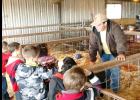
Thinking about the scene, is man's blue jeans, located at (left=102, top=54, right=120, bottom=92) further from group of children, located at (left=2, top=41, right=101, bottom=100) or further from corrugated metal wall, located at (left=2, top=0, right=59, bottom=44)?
corrugated metal wall, located at (left=2, top=0, right=59, bottom=44)

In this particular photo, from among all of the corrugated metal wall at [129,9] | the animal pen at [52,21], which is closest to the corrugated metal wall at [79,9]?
the animal pen at [52,21]

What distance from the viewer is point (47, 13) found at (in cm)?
953

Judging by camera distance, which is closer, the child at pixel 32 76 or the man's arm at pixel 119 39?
the child at pixel 32 76

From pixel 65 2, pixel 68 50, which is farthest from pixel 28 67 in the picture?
pixel 65 2

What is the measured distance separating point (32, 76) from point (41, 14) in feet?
24.8

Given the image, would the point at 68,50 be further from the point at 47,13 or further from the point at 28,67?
the point at 28,67

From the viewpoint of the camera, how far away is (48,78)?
2055mm

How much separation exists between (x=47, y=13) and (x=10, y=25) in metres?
1.60

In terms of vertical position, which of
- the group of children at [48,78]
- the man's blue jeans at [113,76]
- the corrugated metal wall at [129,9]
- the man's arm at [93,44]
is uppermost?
the corrugated metal wall at [129,9]

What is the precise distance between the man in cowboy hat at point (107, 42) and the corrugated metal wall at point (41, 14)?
514 cm

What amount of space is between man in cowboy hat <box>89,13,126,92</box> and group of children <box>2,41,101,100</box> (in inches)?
26.4

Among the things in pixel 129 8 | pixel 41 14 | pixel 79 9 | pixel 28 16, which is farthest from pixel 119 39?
pixel 129 8

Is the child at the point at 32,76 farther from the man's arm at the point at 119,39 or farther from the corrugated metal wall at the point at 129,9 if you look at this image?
the corrugated metal wall at the point at 129,9

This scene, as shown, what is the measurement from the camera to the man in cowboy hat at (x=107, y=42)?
2.61m
